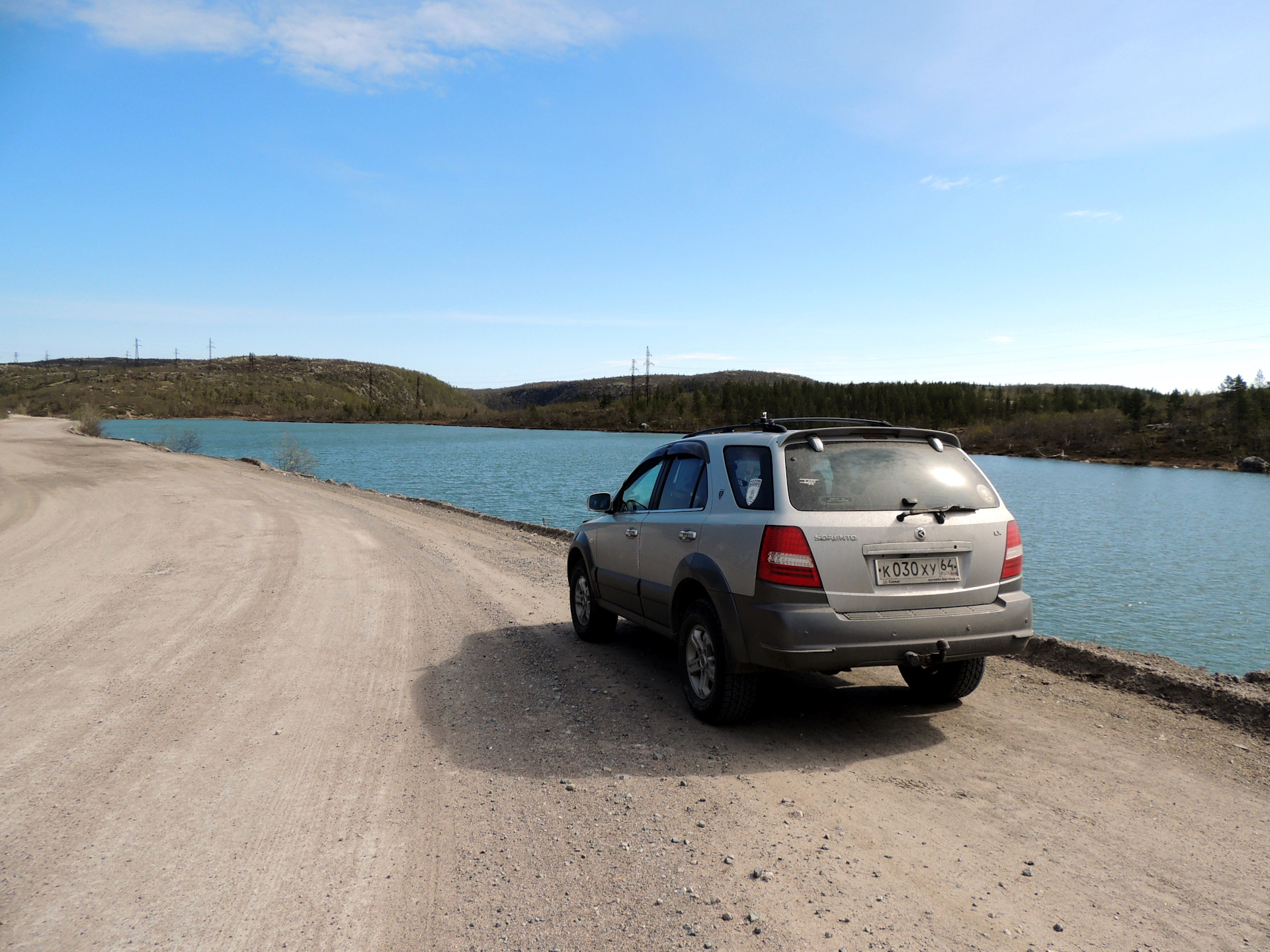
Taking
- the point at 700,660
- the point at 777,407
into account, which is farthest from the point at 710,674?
the point at 777,407

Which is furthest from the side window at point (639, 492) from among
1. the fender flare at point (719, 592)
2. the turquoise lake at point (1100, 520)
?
the turquoise lake at point (1100, 520)

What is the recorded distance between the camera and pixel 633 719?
16.8ft

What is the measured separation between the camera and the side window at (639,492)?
20.9 feet

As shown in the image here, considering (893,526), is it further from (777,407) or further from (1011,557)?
(777,407)

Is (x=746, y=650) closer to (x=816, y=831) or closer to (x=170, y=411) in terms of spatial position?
(x=816, y=831)

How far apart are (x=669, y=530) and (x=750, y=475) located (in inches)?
36.5

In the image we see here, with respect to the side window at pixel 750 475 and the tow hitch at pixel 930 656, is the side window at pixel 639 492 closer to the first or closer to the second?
the side window at pixel 750 475

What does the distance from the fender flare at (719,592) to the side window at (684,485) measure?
1.53 ft

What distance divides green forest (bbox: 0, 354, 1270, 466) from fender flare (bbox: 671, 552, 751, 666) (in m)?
66.3

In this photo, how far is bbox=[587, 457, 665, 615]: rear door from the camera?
620 centimetres

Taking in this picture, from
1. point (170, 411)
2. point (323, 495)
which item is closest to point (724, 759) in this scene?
point (323, 495)

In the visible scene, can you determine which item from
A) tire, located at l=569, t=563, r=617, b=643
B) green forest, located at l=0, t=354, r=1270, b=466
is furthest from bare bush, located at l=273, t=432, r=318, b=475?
green forest, located at l=0, t=354, r=1270, b=466

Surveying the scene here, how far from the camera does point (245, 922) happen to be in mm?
2824

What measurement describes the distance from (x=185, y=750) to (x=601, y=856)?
9.16 feet
